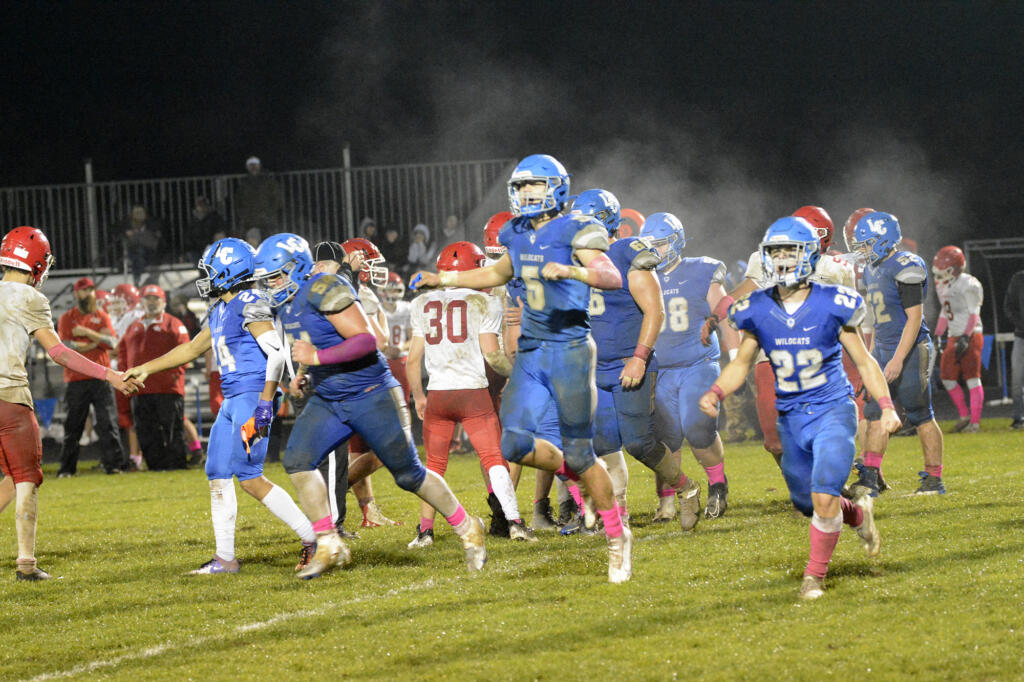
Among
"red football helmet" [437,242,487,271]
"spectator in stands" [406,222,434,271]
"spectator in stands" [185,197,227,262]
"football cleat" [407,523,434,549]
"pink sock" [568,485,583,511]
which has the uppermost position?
"spectator in stands" [185,197,227,262]

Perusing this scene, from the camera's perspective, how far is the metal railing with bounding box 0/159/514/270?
19.8 m

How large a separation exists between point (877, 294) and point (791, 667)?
195 inches

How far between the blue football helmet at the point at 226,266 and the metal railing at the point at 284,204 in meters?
12.8

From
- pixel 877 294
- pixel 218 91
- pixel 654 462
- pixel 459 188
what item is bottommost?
pixel 654 462

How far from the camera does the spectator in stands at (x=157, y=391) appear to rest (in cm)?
1336

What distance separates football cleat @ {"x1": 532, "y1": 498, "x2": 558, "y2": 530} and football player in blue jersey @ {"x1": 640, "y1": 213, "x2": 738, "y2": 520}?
0.73 m

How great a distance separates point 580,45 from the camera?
21609 millimetres

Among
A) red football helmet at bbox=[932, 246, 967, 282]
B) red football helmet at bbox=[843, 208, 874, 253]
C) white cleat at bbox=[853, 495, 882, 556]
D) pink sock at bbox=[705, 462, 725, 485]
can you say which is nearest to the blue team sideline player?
pink sock at bbox=[705, 462, 725, 485]

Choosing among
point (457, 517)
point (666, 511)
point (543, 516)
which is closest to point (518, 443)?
point (457, 517)

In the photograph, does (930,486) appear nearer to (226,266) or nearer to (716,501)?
(716,501)

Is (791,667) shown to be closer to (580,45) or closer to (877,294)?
(877,294)

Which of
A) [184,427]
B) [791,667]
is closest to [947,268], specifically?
[184,427]

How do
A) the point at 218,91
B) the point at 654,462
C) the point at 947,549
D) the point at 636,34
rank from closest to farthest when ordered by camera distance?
the point at 947,549, the point at 654,462, the point at 636,34, the point at 218,91

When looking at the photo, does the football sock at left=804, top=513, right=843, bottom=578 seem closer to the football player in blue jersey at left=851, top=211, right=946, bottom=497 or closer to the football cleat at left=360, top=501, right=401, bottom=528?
the football player in blue jersey at left=851, top=211, right=946, bottom=497
